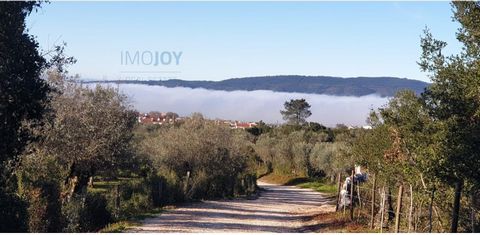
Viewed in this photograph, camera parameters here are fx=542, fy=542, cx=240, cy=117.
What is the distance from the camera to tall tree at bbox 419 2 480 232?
1062 centimetres

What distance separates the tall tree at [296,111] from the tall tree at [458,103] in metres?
127

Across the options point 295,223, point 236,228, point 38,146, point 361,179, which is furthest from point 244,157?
point 38,146

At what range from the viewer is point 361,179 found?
91.3 feet

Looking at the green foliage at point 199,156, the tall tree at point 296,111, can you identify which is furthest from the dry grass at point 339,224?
the tall tree at point 296,111

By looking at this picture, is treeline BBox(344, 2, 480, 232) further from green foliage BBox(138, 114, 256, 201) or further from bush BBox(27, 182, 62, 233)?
green foliage BBox(138, 114, 256, 201)

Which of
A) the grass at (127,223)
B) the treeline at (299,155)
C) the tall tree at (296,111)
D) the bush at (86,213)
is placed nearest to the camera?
the bush at (86,213)

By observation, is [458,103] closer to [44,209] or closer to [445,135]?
[445,135]

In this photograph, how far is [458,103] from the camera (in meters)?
11.3

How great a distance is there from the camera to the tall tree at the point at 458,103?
10617mm

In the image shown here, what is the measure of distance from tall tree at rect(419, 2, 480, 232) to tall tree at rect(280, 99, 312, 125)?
126694 mm

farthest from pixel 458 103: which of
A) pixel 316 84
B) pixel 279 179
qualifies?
pixel 316 84

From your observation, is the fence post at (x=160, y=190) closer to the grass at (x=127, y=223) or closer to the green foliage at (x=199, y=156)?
the grass at (x=127, y=223)

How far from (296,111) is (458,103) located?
426 feet

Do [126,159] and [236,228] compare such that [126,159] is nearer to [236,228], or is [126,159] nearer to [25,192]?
[236,228]
